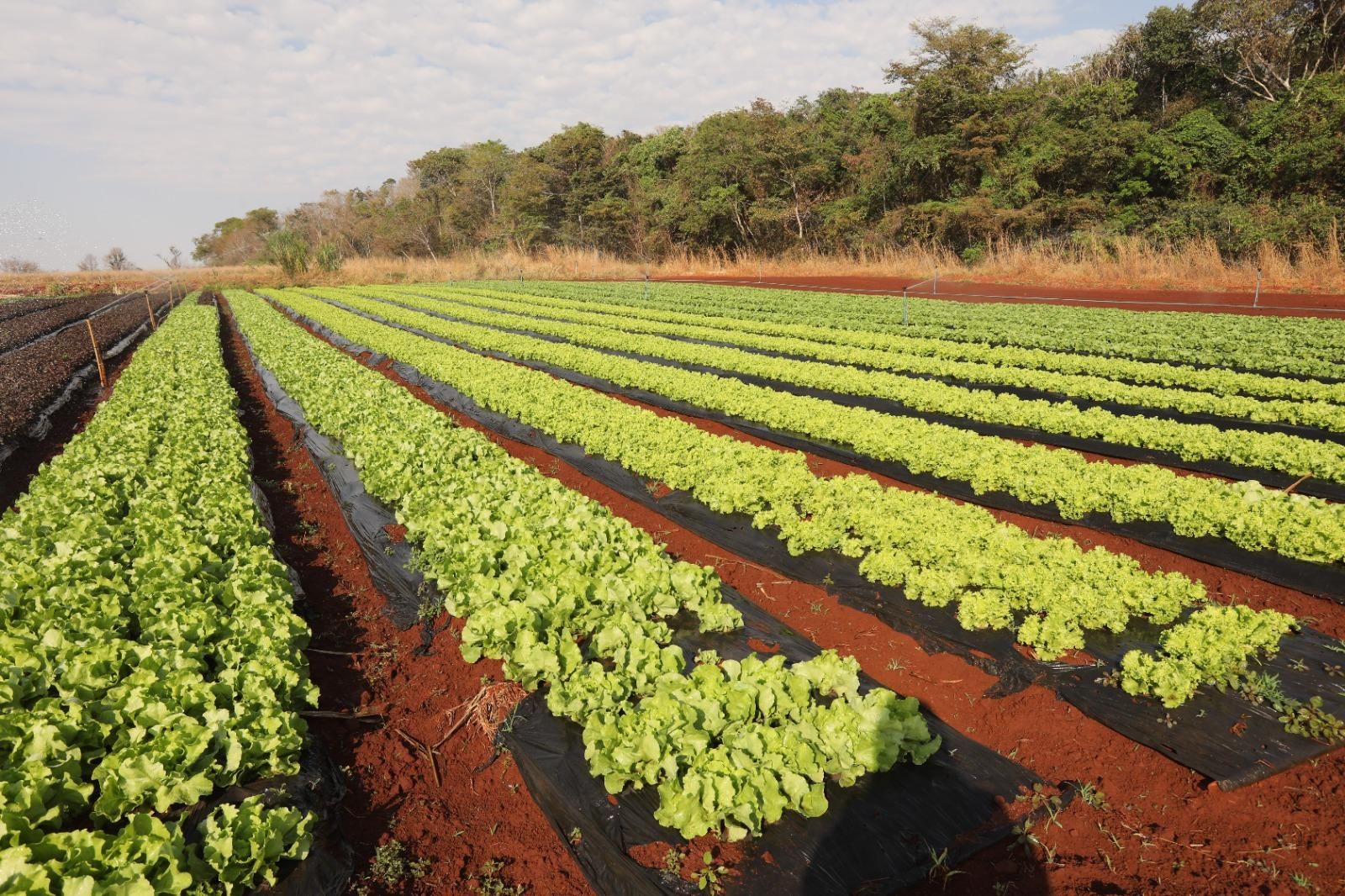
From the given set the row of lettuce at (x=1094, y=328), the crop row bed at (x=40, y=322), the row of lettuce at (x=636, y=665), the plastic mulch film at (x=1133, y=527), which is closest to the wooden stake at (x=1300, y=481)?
the plastic mulch film at (x=1133, y=527)

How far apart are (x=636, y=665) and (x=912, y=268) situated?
123ft

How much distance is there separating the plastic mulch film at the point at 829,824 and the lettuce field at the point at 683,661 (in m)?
0.02

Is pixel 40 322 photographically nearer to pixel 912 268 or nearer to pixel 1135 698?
pixel 912 268

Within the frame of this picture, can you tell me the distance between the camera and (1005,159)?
124 ft

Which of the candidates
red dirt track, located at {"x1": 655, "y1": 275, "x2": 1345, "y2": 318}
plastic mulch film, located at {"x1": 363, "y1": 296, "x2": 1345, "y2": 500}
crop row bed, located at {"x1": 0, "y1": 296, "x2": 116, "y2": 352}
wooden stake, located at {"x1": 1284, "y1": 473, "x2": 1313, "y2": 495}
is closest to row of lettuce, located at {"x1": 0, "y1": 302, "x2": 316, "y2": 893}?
plastic mulch film, located at {"x1": 363, "y1": 296, "x2": 1345, "y2": 500}

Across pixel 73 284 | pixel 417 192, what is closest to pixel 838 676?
pixel 417 192

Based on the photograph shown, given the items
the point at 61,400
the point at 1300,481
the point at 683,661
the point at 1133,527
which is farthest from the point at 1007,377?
the point at 61,400

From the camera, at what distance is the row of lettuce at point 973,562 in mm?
4934

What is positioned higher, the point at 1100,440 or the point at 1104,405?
the point at 1104,405

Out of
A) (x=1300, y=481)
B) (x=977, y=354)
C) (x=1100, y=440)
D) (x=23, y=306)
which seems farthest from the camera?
(x=23, y=306)

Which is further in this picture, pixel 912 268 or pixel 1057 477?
pixel 912 268

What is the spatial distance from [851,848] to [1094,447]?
889cm

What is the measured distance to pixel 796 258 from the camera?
151 feet

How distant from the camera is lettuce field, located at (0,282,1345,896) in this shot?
3.73m
